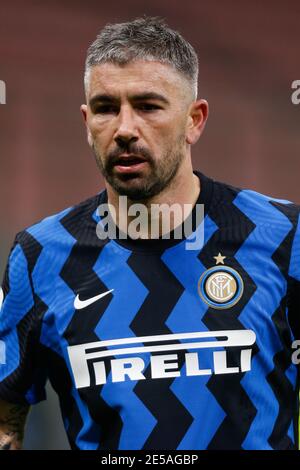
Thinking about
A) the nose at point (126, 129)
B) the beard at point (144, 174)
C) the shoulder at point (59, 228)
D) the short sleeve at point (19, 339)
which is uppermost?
the nose at point (126, 129)

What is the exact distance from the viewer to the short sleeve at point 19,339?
7.37 feet

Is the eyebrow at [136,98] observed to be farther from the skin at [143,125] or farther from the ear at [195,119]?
the ear at [195,119]

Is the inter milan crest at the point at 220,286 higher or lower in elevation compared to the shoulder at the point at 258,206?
lower

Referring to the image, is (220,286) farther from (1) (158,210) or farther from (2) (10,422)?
(2) (10,422)

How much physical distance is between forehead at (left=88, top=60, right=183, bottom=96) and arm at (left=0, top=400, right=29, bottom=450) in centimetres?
85

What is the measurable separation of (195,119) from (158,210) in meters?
0.26

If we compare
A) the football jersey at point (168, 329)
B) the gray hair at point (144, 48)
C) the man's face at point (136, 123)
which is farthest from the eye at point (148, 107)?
the football jersey at point (168, 329)

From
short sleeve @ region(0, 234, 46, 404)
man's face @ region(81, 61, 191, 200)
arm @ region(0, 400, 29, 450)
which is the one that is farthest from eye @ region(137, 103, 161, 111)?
arm @ region(0, 400, 29, 450)

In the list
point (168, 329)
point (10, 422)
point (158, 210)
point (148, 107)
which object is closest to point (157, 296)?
point (168, 329)

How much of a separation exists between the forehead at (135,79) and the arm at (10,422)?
2.80 feet

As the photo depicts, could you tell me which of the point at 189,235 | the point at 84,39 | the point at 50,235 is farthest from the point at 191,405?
the point at 84,39

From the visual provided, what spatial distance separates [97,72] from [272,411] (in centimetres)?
91

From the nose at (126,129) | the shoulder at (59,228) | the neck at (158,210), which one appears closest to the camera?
the nose at (126,129)

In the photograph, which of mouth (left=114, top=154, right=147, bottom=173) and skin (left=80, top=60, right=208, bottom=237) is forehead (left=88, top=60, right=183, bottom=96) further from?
mouth (left=114, top=154, right=147, bottom=173)
